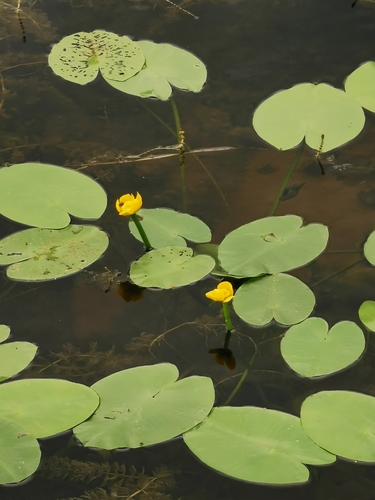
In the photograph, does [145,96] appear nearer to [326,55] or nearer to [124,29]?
[124,29]

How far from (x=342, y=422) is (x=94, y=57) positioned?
1.76 m

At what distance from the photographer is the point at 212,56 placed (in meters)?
2.84

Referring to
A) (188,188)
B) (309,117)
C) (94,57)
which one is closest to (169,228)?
(188,188)

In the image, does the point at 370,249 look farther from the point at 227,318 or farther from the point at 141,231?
the point at 141,231

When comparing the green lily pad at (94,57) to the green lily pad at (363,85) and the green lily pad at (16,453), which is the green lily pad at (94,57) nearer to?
the green lily pad at (363,85)

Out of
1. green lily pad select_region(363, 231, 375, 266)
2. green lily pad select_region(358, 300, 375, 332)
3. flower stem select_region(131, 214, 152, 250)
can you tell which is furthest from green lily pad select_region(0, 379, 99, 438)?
green lily pad select_region(363, 231, 375, 266)

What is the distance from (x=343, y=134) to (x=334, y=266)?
0.56m

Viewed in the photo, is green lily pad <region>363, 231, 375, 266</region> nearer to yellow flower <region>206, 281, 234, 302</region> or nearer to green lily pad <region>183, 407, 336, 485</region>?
yellow flower <region>206, 281, 234, 302</region>

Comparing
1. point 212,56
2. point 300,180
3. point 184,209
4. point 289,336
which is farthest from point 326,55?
point 289,336

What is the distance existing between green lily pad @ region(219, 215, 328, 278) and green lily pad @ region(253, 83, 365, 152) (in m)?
0.39

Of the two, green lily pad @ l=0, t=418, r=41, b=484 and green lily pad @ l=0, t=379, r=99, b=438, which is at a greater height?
green lily pad @ l=0, t=379, r=99, b=438

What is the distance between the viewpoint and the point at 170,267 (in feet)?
7.08

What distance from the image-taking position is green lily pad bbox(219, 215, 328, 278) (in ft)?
6.93

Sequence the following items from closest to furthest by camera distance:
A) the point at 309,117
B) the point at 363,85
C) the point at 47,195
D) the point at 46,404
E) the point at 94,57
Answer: the point at 46,404 < the point at 47,195 < the point at 309,117 < the point at 363,85 < the point at 94,57
